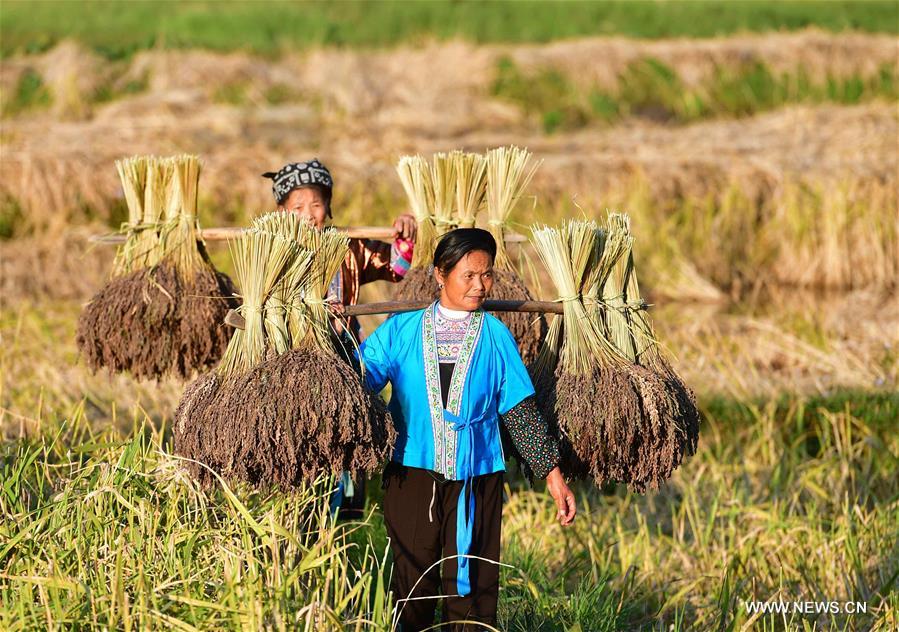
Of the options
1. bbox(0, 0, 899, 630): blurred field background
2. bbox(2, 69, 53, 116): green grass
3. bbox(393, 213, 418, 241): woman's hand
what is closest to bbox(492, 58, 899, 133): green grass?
bbox(0, 0, 899, 630): blurred field background

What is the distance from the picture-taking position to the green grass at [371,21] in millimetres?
13367

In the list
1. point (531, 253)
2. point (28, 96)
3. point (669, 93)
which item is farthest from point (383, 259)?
point (669, 93)

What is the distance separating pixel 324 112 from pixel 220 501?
838 centimetres

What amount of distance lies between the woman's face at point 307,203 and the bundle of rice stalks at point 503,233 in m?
0.55

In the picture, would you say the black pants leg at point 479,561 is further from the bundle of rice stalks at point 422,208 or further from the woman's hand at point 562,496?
the bundle of rice stalks at point 422,208

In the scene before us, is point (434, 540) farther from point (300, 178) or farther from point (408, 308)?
point (300, 178)

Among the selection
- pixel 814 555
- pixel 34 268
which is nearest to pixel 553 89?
pixel 34 268

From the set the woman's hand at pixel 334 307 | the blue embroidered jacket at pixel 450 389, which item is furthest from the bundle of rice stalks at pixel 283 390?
the blue embroidered jacket at pixel 450 389

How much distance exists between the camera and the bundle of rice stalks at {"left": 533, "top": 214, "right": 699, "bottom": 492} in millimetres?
3250

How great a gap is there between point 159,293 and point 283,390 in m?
0.99

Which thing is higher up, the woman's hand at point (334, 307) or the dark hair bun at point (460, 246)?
the dark hair bun at point (460, 246)

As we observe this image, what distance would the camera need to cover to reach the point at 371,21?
15.0 m

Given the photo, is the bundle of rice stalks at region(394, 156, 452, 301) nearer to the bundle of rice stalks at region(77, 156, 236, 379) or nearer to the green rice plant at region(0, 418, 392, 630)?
the bundle of rice stalks at region(77, 156, 236, 379)

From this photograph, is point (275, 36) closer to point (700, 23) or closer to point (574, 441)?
point (700, 23)
